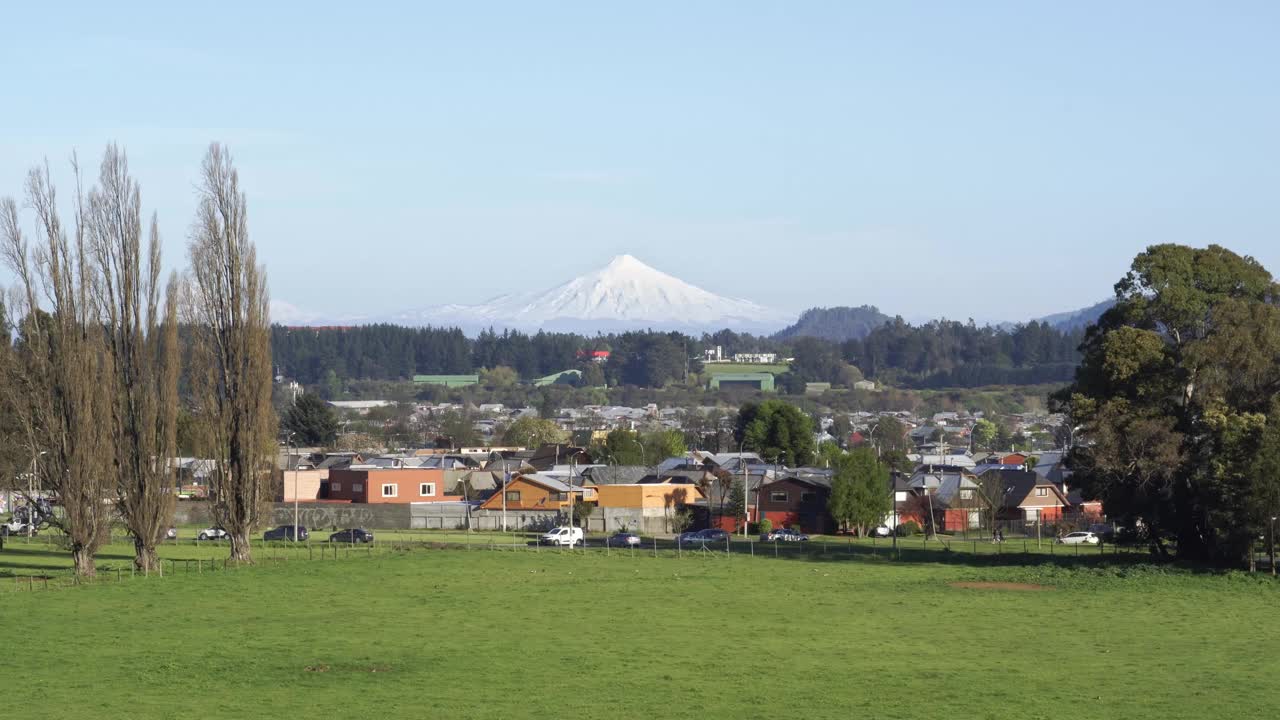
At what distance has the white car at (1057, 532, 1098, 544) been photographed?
245ft

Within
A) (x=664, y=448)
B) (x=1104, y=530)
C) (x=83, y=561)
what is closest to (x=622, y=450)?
(x=664, y=448)

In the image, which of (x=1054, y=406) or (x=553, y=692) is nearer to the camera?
(x=553, y=692)

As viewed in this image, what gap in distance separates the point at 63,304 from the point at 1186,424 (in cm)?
3945

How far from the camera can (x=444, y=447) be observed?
527 ft

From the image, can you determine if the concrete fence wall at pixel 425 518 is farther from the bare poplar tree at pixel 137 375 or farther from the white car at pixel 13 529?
the bare poplar tree at pixel 137 375

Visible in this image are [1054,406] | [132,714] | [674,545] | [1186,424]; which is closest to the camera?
[132,714]

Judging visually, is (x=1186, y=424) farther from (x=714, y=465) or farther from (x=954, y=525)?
(x=714, y=465)

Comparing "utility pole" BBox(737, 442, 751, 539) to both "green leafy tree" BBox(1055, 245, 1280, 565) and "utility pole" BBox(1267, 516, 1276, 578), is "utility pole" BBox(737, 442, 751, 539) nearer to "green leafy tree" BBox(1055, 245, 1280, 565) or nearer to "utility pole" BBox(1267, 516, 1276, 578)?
"green leafy tree" BBox(1055, 245, 1280, 565)

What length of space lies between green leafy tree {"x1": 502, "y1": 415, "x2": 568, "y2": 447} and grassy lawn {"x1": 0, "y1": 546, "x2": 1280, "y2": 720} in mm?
107269

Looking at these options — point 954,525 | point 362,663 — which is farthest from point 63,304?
point 954,525

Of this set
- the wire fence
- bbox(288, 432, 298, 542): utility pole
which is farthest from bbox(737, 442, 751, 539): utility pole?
bbox(288, 432, 298, 542): utility pole

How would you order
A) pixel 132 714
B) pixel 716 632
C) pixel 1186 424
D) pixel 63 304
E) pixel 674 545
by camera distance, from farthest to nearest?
pixel 674 545, pixel 1186 424, pixel 63 304, pixel 716 632, pixel 132 714

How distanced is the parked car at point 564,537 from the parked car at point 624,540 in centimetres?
148

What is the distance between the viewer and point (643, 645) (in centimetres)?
3306
